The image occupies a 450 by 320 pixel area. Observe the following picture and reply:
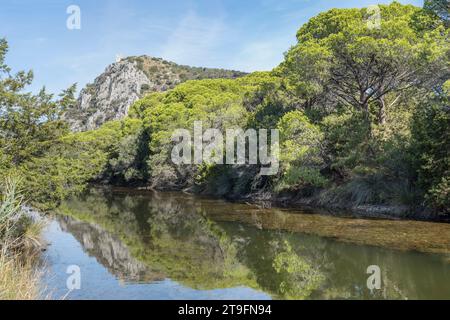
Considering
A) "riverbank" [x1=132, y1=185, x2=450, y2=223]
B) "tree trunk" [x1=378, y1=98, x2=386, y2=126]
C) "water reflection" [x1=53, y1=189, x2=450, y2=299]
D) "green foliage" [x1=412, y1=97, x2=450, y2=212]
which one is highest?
"tree trunk" [x1=378, y1=98, x2=386, y2=126]

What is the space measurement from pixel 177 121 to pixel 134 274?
38548 mm

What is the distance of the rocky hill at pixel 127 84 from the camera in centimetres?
11456

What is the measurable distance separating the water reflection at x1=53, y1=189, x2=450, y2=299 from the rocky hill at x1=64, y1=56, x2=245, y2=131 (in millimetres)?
91378

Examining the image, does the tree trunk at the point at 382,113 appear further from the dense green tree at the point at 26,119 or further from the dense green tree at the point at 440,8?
the dense green tree at the point at 26,119

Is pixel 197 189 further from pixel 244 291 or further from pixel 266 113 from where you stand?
pixel 244 291

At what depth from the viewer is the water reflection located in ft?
35.6

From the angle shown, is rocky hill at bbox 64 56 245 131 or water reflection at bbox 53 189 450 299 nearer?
water reflection at bbox 53 189 450 299

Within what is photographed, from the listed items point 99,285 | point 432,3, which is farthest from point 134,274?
point 432,3

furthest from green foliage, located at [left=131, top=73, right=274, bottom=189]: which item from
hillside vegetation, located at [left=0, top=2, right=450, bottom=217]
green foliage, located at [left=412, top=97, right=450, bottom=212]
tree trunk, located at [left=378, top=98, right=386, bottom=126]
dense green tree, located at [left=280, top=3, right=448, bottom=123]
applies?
green foliage, located at [left=412, top=97, right=450, bottom=212]

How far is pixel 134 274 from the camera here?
12.8m

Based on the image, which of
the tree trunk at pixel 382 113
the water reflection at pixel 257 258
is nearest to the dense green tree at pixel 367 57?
the tree trunk at pixel 382 113

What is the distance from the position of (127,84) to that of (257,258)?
108427 millimetres

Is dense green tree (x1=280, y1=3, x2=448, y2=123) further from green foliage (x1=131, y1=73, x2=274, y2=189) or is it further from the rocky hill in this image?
the rocky hill

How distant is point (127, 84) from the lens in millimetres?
117250
